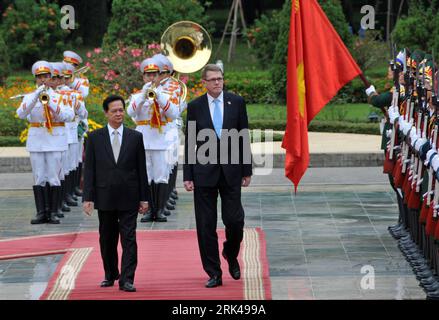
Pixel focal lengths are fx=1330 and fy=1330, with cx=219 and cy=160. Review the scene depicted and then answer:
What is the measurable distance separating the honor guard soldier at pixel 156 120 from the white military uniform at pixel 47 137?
2.57 feet

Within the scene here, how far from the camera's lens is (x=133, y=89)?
2594cm

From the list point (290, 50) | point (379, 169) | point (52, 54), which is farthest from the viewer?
point (52, 54)

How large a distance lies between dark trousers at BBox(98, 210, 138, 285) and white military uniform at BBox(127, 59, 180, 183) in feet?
12.7

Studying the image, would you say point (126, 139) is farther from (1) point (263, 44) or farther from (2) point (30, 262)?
(1) point (263, 44)

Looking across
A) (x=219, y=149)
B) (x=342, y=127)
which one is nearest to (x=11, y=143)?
(x=342, y=127)

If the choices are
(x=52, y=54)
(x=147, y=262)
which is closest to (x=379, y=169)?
(x=147, y=262)

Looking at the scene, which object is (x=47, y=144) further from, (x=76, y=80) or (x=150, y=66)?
(x=76, y=80)

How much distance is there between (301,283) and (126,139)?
1858mm

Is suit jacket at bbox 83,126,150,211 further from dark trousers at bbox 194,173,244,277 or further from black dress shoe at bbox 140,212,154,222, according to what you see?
black dress shoe at bbox 140,212,154,222

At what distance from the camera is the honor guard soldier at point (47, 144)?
572 inches

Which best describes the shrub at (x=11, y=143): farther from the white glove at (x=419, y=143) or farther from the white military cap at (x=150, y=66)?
the white glove at (x=419, y=143)

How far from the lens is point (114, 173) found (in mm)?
10555

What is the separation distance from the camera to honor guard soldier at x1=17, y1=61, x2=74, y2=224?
14.5m

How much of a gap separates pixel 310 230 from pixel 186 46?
24.2ft
